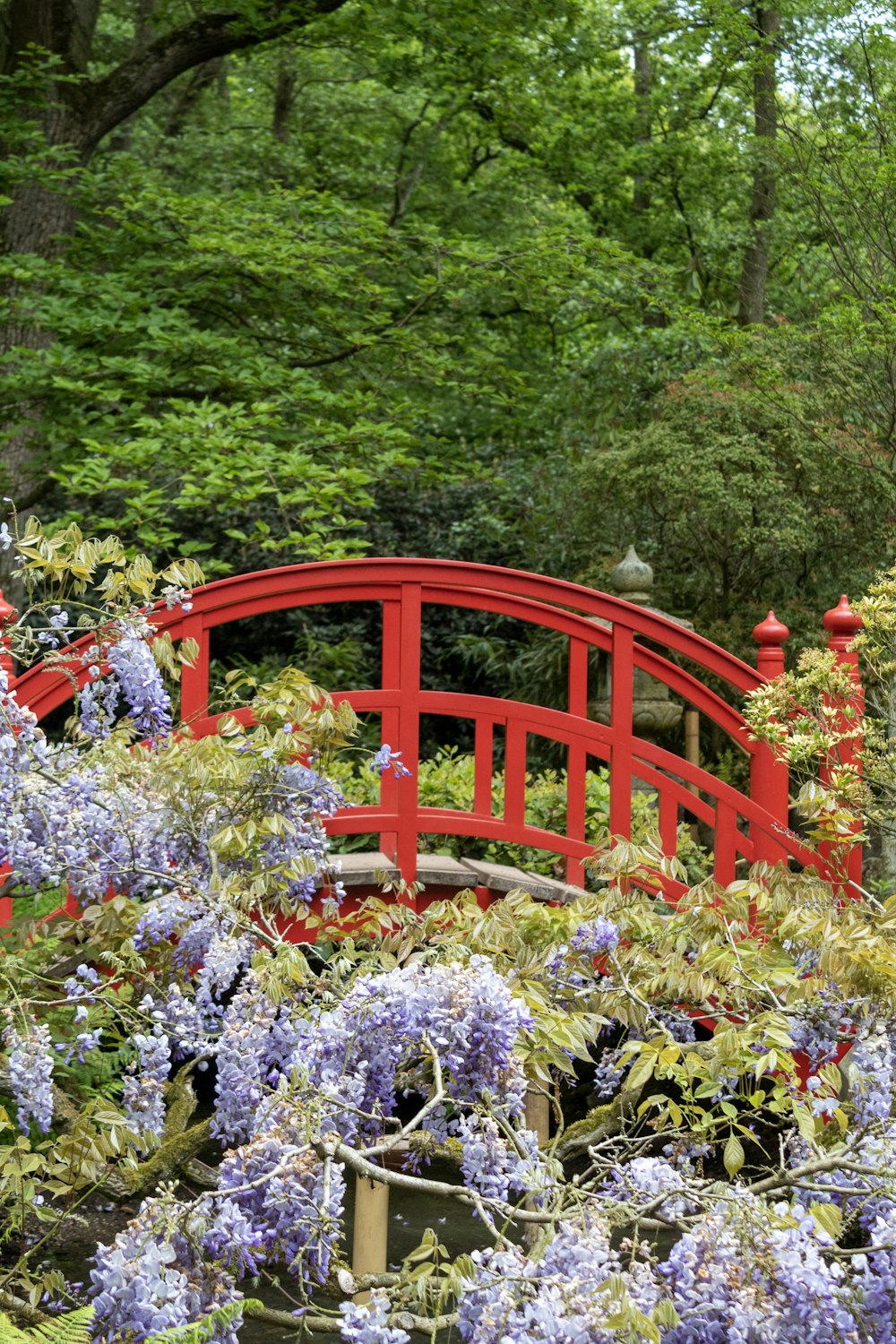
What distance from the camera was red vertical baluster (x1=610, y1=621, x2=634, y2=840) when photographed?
462 centimetres

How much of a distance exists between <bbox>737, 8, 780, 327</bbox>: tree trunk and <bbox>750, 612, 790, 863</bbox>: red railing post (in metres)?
4.62

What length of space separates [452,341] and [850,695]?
16.5 ft

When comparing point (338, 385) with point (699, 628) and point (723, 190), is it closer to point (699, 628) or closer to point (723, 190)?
point (699, 628)

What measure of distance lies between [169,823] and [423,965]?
3.23ft

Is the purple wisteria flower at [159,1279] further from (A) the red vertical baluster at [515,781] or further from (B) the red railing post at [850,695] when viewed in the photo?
(B) the red railing post at [850,695]

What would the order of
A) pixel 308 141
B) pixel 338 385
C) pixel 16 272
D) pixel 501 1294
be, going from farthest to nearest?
pixel 308 141, pixel 338 385, pixel 16 272, pixel 501 1294

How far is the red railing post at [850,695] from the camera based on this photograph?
14.8ft

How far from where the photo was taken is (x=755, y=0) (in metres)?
9.33

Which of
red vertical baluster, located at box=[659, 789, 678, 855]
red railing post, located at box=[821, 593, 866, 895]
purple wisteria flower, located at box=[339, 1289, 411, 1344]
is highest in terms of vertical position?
red railing post, located at box=[821, 593, 866, 895]

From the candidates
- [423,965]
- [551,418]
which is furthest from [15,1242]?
[551,418]

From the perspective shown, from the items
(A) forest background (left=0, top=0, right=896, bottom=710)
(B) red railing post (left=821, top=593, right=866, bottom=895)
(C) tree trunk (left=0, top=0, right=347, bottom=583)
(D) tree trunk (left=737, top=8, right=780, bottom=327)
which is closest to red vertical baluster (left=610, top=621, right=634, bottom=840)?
(B) red railing post (left=821, top=593, right=866, bottom=895)

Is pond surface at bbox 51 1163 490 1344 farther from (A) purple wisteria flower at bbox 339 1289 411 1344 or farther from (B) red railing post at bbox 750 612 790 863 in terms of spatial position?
(A) purple wisteria flower at bbox 339 1289 411 1344

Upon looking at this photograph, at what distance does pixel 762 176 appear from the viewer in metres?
10.4

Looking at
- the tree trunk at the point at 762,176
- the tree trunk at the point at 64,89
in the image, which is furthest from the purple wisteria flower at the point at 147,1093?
the tree trunk at the point at 762,176
